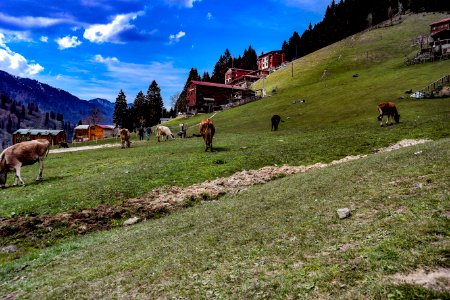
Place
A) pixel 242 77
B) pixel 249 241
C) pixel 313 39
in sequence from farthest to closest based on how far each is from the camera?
pixel 313 39 < pixel 242 77 < pixel 249 241

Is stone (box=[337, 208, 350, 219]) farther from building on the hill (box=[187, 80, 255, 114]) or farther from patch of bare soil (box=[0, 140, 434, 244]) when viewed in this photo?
building on the hill (box=[187, 80, 255, 114])

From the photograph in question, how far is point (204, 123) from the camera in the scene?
110 feet

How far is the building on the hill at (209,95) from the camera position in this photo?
121188 mm

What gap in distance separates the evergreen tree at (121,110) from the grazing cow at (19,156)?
114490mm

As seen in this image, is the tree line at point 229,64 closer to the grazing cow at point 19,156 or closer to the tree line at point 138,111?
the tree line at point 138,111

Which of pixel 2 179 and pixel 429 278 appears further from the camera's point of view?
pixel 2 179

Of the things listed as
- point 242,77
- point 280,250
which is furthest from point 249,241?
point 242,77

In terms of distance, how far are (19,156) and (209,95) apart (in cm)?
10400

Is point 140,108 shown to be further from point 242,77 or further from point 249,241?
point 249,241

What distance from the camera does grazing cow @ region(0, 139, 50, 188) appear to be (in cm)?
2272

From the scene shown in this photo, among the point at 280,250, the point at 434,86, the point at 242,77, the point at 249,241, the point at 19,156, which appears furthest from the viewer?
the point at 242,77

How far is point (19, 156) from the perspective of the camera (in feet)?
76.4

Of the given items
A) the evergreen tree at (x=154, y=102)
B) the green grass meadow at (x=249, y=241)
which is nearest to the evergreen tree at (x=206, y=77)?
the evergreen tree at (x=154, y=102)

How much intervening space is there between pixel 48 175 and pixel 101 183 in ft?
28.4
